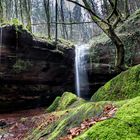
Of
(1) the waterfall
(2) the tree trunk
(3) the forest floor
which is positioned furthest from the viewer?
(1) the waterfall

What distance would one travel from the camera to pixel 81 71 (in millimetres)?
20312

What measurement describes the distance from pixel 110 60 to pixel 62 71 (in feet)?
12.6

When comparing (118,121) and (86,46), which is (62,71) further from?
(118,121)

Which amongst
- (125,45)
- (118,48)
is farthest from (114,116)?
(125,45)

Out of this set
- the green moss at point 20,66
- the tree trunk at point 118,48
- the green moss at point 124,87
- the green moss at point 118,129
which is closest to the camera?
the green moss at point 118,129

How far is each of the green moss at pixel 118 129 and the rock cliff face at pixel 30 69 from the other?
1496 centimetres

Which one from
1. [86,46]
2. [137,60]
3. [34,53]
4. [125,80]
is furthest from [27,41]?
[125,80]

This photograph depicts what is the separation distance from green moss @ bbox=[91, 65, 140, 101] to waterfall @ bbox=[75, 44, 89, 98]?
10593 millimetres

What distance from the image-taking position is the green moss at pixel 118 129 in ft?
9.73

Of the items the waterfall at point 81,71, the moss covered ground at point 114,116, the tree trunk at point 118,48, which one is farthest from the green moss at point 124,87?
the waterfall at point 81,71

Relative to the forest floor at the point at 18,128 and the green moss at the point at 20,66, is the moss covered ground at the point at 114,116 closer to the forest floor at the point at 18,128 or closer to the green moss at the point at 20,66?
the forest floor at the point at 18,128

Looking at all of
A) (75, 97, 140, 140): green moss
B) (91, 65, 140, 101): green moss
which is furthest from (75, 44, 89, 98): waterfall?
Result: (75, 97, 140, 140): green moss

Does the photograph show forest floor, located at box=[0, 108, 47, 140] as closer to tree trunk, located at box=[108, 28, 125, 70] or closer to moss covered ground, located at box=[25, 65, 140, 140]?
moss covered ground, located at box=[25, 65, 140, 140]

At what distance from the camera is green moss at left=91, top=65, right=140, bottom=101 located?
7544mm
